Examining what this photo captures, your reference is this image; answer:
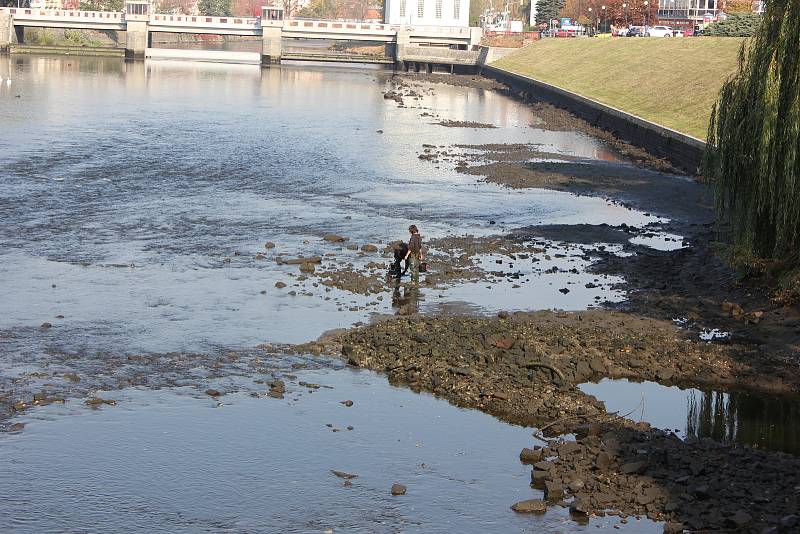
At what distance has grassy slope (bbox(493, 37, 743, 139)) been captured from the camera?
65.8 meters

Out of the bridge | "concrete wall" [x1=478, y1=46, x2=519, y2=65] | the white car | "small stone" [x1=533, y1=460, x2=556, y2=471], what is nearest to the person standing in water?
"small stone" [x1=533, y1=460, x2=556, y2=471]

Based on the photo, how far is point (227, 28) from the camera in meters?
136

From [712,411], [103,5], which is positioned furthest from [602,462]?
[103,5]

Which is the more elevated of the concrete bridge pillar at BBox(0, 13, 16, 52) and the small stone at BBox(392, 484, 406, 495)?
the concrete bridge pillar at BBox(0, 13, 16, 52)

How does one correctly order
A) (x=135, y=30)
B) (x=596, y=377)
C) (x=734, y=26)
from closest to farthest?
(x=596, y=377) < (x=734, y=26) < (x=135, y=30)

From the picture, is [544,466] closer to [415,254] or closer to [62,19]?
[415,254]

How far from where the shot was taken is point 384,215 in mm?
38375

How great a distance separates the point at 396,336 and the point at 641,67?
69510mm

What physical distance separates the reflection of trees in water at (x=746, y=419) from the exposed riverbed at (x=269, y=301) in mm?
1066

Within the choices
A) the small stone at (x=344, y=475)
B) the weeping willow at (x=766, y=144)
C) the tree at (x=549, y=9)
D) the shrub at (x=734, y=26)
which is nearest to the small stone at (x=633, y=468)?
the small stone at (x=344, y=475)

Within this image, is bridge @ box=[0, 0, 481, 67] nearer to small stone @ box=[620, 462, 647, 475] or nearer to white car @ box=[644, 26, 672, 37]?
white car @ box=[644, 26, 672, 37]

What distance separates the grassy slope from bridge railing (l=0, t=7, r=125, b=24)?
4918 centimetres

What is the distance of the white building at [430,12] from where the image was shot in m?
155

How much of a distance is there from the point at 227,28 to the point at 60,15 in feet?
65.0
